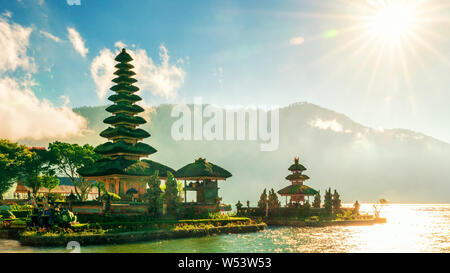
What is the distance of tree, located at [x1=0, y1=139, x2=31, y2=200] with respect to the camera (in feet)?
233

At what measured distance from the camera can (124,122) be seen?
58.5 metres

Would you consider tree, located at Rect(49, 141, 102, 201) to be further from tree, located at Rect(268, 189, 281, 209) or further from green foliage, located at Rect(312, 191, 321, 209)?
green foliage, located at Rect(312, 191, 321, 209)

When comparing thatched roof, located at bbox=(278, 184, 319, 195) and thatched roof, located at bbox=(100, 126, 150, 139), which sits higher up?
thatched roof, located at bbox=(100, 126, 150, 139)

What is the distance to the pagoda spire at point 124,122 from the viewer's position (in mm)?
55469

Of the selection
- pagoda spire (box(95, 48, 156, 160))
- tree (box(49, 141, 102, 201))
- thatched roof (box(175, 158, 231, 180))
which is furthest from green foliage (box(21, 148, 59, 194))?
thatched roof (box(175, 158, 231, 180))

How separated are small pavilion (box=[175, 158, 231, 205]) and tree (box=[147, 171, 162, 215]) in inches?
365

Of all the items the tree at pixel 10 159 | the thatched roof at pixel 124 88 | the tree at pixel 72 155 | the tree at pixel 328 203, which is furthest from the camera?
the tree at pixel 72 155

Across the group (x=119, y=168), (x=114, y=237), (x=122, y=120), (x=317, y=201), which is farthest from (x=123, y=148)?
(x=317, y=201)

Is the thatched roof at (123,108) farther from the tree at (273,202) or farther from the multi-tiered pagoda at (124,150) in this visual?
the tree at (273,202)

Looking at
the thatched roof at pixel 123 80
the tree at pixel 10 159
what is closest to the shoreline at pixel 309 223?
the thatched roof at pixel 123 80

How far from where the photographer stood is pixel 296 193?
7225 centimetres

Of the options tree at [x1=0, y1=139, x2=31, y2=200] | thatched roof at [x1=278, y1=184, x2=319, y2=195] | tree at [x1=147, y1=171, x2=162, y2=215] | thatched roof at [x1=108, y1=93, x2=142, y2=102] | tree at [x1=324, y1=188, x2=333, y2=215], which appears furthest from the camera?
thatched roof at [x1=278, y1=184, x2=319, y2=195]

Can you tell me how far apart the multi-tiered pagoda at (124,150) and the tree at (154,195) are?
6.75 m
